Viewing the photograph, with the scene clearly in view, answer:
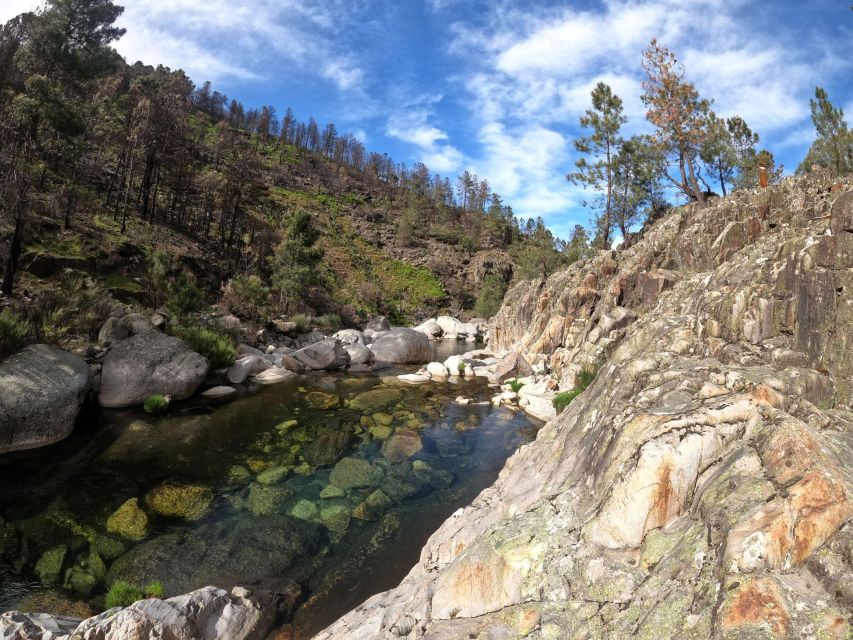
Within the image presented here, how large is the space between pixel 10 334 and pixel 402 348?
19.7 metres

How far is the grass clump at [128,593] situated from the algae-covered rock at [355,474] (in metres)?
4.76

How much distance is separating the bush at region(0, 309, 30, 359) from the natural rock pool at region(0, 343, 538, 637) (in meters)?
3.00

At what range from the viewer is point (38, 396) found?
480 inches

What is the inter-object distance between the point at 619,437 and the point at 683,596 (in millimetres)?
2031

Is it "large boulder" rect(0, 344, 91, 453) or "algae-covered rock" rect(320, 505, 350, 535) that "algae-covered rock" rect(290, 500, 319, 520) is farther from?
"large boulder" rect(0, 344, 91, 453)

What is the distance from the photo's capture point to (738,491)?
3793mm

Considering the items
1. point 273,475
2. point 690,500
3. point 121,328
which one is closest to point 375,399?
point 273,475

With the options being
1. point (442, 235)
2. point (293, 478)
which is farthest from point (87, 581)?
point (442, 235)

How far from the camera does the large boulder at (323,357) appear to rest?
81.6 ft

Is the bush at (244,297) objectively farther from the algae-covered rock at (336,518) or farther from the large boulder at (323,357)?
the algae-covered rock at (336,518)

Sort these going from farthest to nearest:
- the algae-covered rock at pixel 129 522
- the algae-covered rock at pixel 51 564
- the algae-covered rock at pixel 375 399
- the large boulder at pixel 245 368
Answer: the large boulder at pixel 245 368 < the algae-covered rock at pixel 375 399 < the algae-covered rock at pixel 129 522 < the algae-covered rock at pixel 51 564

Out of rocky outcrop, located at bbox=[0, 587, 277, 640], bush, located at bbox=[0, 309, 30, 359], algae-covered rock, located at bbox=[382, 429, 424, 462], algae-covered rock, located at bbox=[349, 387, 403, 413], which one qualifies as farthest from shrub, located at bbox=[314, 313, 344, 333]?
rocky outcrop, located at bbox=[0, 587, 277, 640]

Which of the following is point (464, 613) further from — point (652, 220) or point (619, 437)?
point (652, 220)

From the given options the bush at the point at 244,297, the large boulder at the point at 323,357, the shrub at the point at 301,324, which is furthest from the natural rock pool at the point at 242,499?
the shrub at the point at 301,324
